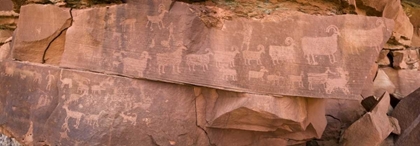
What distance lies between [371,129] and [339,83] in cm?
85

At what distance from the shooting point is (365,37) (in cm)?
272

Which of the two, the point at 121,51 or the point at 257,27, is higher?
the point at 257,27

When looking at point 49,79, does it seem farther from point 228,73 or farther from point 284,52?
point 284,52

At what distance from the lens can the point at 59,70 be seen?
117 inches

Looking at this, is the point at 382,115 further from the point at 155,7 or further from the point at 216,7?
the point at 155,7

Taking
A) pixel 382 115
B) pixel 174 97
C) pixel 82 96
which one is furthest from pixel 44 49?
pixel 382 115

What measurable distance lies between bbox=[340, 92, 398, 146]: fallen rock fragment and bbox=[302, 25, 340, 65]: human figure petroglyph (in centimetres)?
94

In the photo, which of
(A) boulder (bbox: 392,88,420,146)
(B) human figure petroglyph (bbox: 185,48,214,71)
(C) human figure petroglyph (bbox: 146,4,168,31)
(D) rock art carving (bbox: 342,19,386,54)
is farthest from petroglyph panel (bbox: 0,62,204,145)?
(A) boulder (bbox: 392,88,420,146)

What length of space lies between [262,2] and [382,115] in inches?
64.5

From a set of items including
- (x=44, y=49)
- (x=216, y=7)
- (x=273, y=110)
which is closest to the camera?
(x=273, y=110)

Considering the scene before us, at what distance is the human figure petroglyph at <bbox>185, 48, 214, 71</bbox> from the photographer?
2.81 meters

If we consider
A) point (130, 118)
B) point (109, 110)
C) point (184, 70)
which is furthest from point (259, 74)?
point (109, 110)

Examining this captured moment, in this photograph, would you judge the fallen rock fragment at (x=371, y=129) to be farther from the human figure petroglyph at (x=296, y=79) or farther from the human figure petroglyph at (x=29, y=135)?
the human figure petroglyph at (x=29, y=135)

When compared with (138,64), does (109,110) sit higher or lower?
lower
